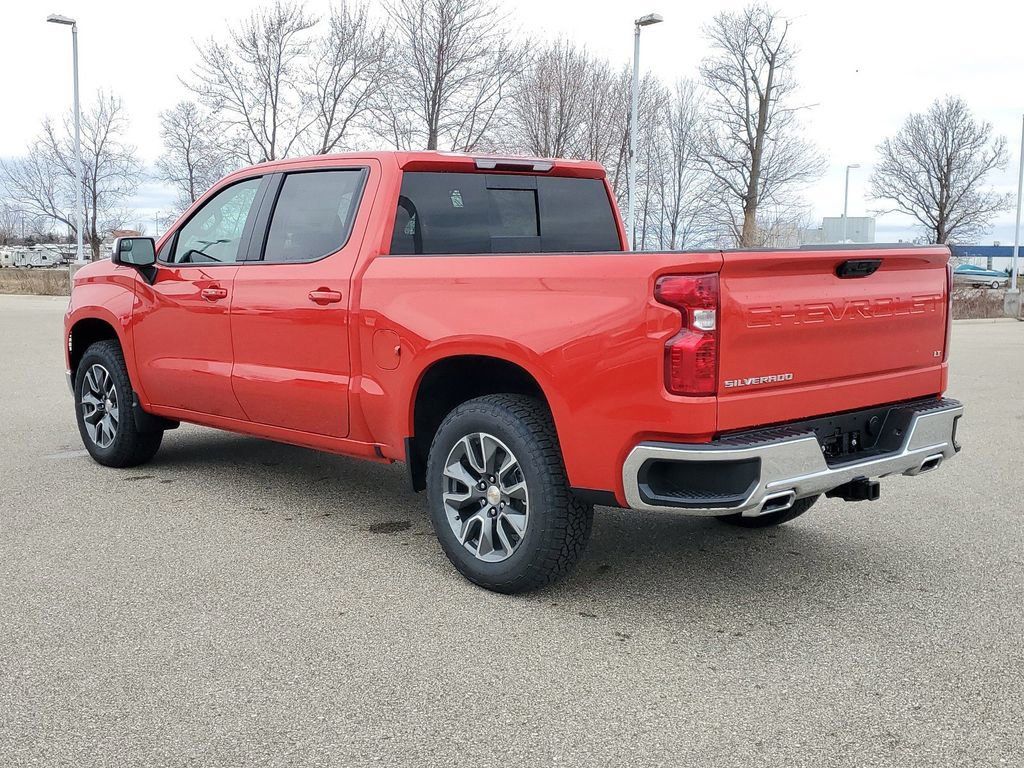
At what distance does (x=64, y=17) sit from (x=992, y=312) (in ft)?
91.7

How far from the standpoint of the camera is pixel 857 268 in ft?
13.6

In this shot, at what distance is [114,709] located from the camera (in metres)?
3.30

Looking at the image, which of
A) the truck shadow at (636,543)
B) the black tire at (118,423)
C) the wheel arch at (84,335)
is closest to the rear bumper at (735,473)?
the truck shadow at (636,543)

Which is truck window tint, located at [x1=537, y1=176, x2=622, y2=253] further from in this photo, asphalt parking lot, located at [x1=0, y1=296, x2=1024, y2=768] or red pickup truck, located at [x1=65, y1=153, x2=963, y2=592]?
asphalt parking lot, located at [x1=0, y1=296, x2=1024, y2=768]

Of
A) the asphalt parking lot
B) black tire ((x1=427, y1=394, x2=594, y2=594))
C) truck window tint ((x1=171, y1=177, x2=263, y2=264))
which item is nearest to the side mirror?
truck window tint ((x1=171, y1=177, x2=263, y2=264))

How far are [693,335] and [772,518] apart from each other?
6.65 ft

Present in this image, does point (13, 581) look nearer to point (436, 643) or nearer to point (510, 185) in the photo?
point (436, 643)

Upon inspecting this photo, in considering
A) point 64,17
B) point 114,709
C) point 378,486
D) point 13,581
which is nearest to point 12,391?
point 378,486

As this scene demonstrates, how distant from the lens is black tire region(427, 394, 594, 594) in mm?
4141

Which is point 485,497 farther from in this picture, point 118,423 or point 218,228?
point 118,423

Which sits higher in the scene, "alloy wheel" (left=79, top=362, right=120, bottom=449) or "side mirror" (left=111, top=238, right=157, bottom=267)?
"side mirror" (left=111, top=238, right=157, bottom=267)

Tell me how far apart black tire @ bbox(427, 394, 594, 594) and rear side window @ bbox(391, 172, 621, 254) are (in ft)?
3.68

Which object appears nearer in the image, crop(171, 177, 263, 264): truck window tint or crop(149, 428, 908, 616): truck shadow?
crop(149, 428, 908, 616): truck shadow

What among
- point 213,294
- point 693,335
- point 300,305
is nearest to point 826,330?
point 693,335
